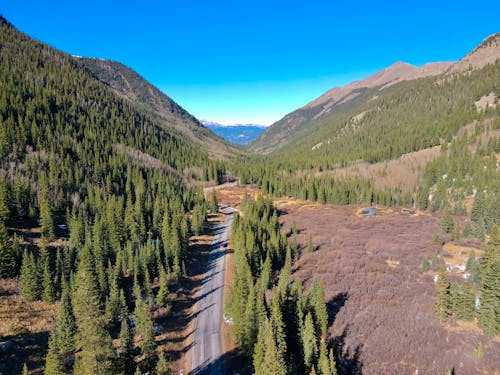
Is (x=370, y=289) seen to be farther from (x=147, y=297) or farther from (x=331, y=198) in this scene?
(x=331, y=198)

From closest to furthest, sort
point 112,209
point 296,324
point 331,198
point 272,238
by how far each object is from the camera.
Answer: point 296,324, point 272,238, point 112,209, point 331,198

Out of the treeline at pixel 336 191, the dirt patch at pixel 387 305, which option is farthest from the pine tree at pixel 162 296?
the treeline at pixel 336 191

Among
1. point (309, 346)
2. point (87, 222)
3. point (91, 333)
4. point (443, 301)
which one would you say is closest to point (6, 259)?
point (87, 222)

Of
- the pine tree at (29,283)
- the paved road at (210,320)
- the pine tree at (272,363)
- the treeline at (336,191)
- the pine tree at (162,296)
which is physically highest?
the treeline at (336,191)

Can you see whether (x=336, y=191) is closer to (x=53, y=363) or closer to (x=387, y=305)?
(x=387, y=305)

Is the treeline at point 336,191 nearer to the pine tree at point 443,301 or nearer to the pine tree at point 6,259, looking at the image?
the pine tree at point 443,301

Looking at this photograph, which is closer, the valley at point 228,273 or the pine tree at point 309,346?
the pine tree at point 309,346

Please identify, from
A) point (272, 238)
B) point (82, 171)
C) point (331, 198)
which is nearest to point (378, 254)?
point (272, 238)
